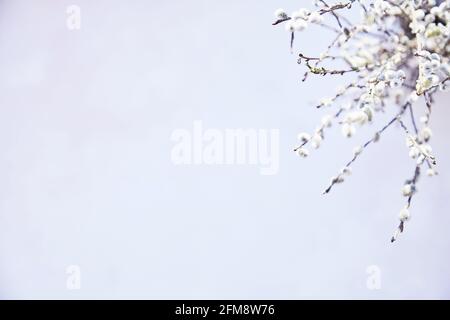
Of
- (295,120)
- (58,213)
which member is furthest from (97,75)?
(295,120)

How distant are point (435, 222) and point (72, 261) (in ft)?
2.64

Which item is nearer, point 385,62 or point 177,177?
point 385,62

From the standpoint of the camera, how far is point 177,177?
3.74 ft

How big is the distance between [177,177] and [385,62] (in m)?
0.49

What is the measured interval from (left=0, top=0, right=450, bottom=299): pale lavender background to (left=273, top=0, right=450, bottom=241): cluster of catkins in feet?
0.34

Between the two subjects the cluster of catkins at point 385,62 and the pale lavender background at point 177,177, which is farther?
the pale lavender background at point 177,177

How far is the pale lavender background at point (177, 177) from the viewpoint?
113cm

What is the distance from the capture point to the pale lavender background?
1133 millimetres

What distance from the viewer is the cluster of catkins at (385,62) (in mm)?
824

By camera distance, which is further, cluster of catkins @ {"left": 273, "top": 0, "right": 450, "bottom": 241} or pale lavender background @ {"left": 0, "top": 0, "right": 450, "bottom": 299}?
pale lavender background @ {"left": 0, "top": 0, "right": 450, "bottom": 299}

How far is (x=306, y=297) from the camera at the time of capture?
1.15 m

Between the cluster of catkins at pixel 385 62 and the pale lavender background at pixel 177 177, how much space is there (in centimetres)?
10

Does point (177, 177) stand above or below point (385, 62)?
below
